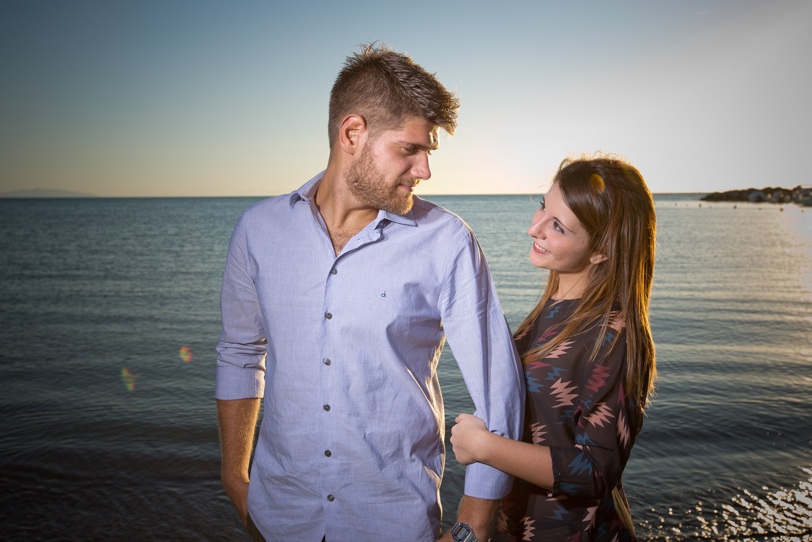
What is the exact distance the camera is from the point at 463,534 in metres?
1.96

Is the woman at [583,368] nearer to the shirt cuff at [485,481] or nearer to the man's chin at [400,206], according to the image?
the shirt cuff at [485,481]

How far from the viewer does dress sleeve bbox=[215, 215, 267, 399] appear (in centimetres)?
241

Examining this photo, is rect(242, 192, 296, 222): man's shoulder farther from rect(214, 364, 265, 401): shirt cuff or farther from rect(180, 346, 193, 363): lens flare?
rect(180, 346, 193, 363): lens flare

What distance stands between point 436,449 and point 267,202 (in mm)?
1211

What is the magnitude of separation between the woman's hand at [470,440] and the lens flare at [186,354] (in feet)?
29.3

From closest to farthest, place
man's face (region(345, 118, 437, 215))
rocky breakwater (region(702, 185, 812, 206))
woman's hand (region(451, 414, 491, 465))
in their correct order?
woman's hand (region(451, 414, 491, 465)) < man's face (region(345, 118, 437, 215)) < rocky breakwater (region(702, 185, 812, 206))

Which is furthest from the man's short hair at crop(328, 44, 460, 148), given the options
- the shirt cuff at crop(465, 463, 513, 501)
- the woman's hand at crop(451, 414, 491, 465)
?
the shirt cuff at crop(465, 463, 513, 501)

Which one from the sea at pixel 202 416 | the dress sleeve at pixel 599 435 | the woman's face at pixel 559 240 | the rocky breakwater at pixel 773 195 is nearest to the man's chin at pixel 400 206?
the woman's face at pixel 559 240

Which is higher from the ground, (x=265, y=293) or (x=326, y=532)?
(x=265, y=293)

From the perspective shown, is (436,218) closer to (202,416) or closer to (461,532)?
(461,532)

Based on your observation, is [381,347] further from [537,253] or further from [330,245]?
[537,253]

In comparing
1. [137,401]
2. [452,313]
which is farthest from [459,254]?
[137,401]

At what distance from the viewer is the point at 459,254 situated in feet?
6.75

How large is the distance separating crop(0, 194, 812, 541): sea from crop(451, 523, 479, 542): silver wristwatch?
3.58m
